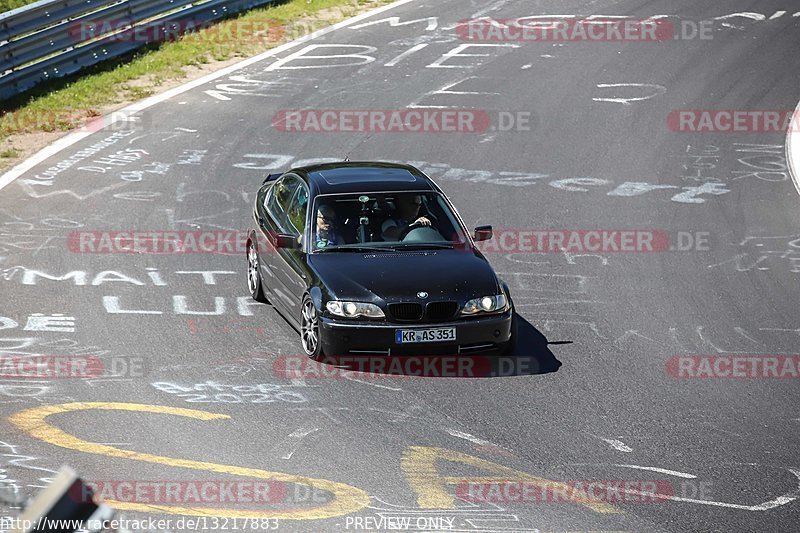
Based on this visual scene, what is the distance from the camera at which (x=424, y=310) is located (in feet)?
34.4

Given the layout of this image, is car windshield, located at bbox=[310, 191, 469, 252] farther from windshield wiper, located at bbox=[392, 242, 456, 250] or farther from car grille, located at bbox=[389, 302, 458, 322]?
car grille, located at bbox=[389, 302, 458, 322]

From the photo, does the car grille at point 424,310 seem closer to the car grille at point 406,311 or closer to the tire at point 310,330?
the car grille at point 406,311

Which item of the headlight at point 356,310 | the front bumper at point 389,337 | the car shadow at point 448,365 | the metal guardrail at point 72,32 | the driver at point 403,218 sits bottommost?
the car shadow at point 448,365

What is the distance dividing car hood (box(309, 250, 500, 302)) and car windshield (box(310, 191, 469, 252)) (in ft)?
0.66

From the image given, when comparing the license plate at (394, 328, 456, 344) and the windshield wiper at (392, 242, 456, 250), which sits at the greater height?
the windshield wiper at (392, 242, 456, 250)

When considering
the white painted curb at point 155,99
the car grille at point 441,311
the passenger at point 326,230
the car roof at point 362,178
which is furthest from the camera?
the white painted curb at point 155,99

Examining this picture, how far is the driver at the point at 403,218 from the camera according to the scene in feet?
38.1

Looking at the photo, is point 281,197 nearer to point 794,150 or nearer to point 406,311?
point 406,311

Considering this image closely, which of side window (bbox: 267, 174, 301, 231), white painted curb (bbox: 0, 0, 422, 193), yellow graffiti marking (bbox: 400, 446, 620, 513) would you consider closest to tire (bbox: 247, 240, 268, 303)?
side window (bbox: 267, 174, 301, 231)

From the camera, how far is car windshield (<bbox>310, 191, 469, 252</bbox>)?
11.5m

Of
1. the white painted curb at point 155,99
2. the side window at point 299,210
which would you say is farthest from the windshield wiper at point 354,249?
the white painted curb at point 155,99

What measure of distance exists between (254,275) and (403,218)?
2.00 metres

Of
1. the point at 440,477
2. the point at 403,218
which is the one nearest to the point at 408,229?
the point at 403,218

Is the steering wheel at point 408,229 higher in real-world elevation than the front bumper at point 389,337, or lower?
higher
